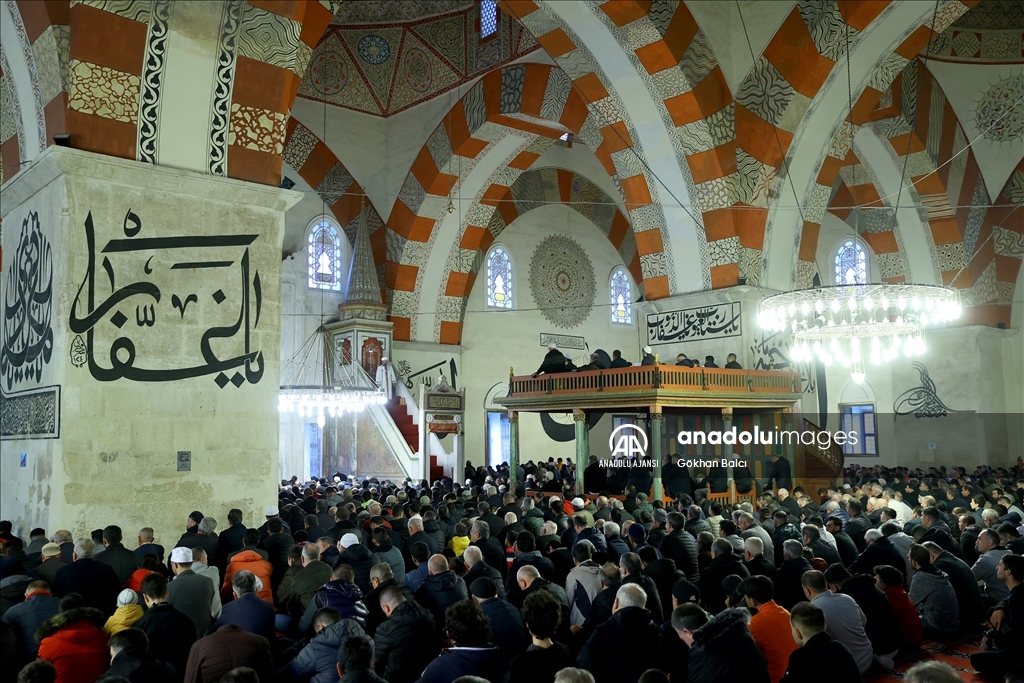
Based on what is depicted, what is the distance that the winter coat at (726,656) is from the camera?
2779 millimetres

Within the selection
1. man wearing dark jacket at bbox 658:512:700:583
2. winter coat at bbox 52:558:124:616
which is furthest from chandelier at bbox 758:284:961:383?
winter coat at bbox 52:558:124:616

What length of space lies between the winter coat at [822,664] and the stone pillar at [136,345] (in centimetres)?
451

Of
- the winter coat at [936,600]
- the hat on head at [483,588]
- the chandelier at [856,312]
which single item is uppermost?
the chandelier at [856,312]

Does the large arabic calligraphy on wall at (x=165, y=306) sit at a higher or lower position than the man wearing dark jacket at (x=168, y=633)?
higher

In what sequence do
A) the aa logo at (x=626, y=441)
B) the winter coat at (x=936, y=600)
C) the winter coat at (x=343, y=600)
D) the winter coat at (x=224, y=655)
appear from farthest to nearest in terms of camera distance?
the aa logo at (x=626, y=441)
the winter coat at (x=936, y=600)
the winter coat at (x=343, y=600)
the winter coat at (x=224, y=655)

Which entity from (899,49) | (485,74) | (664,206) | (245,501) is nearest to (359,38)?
(485,74)

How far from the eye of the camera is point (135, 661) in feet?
9.04

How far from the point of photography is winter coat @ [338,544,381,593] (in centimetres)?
453

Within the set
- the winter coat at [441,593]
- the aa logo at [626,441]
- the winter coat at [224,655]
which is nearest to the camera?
the winter coat at [224,655]

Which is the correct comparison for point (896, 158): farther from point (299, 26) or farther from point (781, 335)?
point (299, 26)

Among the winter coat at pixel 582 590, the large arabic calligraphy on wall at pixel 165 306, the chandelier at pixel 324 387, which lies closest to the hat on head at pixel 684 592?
the winter coat at pixel 582 590

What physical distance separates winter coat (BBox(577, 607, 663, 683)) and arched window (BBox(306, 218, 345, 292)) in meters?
11.9

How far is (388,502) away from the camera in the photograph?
8.02m

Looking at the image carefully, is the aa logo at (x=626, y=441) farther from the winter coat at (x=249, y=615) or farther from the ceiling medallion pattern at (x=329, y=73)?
the winter coat at (x=249, y=615)
